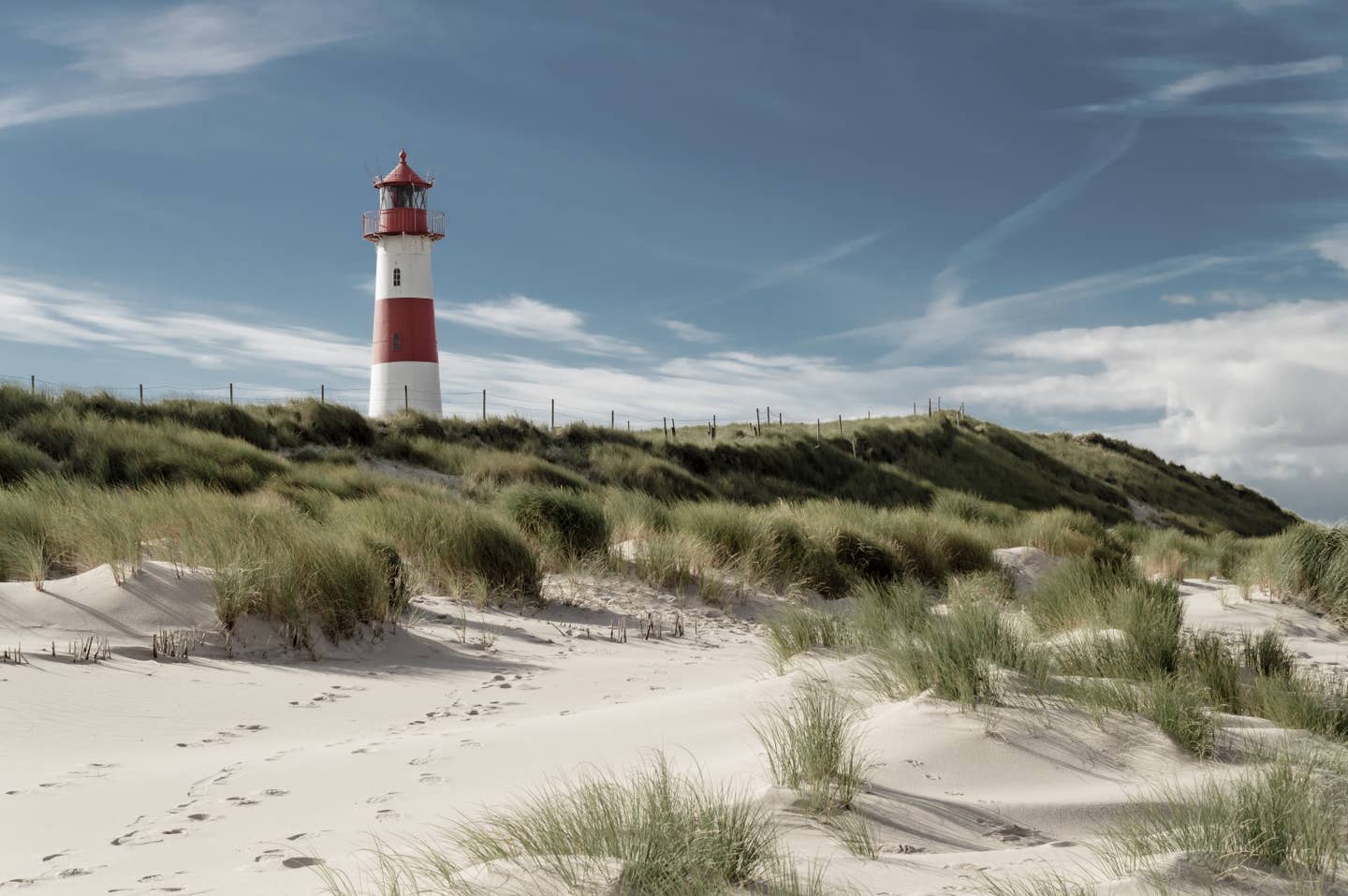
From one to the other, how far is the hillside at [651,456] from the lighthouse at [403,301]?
572 cm

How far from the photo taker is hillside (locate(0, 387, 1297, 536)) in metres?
16.9

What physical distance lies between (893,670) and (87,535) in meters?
6.79

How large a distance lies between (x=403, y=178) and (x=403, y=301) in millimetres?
4601

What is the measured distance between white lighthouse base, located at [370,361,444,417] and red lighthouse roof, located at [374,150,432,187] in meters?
6.54

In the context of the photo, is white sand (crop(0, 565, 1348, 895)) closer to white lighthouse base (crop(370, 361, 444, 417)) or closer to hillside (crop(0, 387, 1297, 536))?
hillside (crop(0, 387, 1297, 536))

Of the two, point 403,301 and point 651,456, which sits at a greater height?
point 403,301

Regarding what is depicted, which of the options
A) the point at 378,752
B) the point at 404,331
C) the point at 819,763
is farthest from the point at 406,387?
the point at 819,763

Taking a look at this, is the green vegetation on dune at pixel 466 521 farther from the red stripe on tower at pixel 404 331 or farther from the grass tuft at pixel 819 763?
the red stripe on tower at pixel 404 331

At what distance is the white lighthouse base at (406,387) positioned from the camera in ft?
102

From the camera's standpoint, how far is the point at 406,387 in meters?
31.1

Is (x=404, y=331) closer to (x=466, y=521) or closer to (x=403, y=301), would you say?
(x=403, y=301)

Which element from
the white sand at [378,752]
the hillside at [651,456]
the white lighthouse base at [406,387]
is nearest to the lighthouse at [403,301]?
the white lighthouse base at [406,387]

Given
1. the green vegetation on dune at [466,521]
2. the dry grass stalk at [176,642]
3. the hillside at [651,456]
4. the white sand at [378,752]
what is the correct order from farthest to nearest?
the hillside at [651,456] < the green vegetation on dune at [466,521] < the dry grass stalk at [176,642] < the white sand at [378,752]

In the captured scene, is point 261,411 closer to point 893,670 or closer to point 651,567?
point 651,567
